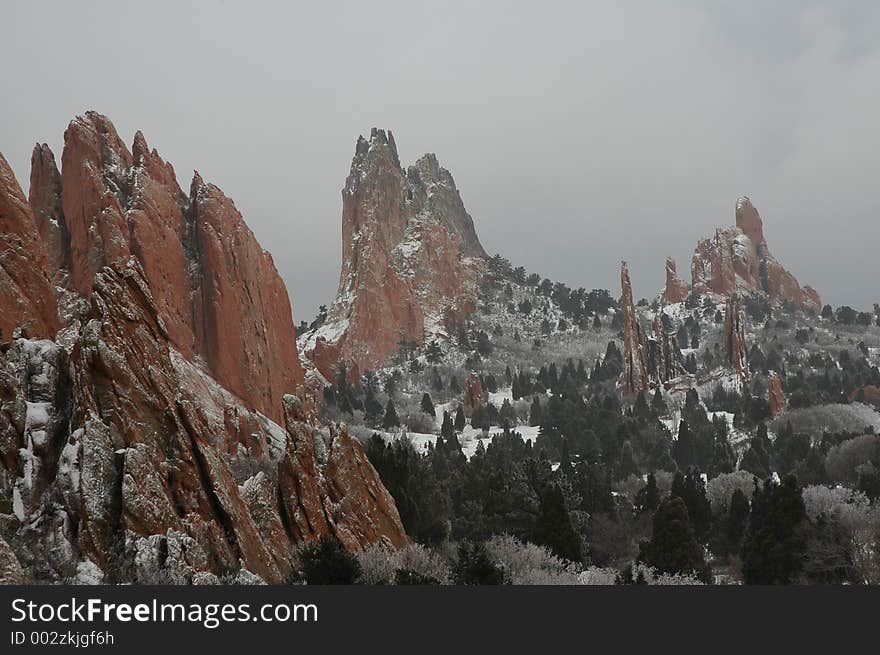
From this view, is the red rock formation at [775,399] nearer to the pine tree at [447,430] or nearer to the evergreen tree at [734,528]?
the pine tree at [447,430]

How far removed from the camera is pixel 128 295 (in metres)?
27.6

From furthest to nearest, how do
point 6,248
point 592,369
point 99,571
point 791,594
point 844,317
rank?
point 844,317 → point 592,369 → point 6,248 → point 99,571 → point 791,594

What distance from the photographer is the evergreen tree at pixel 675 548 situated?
35906mm

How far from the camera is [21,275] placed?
34438mm

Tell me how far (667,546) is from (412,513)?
11.7 meters

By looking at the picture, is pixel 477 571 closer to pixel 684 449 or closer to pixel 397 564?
pixel 397 564

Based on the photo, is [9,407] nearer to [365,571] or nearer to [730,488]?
[365,571]

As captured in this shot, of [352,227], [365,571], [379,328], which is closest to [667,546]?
[365,571]

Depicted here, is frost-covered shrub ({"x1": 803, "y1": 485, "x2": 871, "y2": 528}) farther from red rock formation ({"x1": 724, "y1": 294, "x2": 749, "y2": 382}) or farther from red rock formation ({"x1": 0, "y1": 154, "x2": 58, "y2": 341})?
red rock formation ({"x1": 724, "y1": 294, "x2": 749, "y2": 382})

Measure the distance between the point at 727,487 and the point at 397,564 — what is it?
4248 cm

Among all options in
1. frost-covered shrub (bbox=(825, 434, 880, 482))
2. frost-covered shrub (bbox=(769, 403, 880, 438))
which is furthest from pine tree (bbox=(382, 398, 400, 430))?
frost-covered shrub (bbox=(825, 434, 880, 482))

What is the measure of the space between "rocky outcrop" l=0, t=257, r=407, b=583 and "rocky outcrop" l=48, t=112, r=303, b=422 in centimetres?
3284

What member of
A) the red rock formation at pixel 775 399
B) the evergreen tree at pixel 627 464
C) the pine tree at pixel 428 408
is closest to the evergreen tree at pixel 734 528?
the evergreen tree at pixel 627 464

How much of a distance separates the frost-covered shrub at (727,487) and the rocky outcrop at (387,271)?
8980cm
